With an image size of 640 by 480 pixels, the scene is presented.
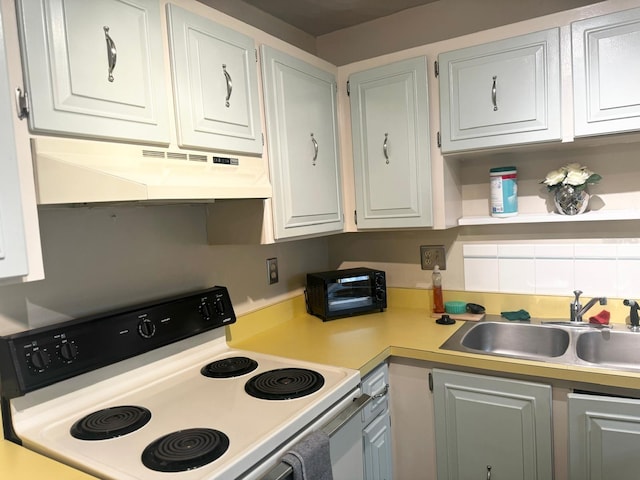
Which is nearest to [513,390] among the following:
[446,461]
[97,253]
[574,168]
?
[446,461]

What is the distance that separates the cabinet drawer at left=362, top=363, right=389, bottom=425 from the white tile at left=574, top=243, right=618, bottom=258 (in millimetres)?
993

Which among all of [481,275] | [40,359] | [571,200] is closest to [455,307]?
[481,275]

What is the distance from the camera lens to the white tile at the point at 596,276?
1.94 meters

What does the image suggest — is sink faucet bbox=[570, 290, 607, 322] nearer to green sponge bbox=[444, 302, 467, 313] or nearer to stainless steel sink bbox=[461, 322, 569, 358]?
stainless steel sink bbox=[461, 322, 569, 358]

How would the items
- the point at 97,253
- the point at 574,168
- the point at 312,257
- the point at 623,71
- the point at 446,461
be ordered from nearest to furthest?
the point at 97,253 → the point at 623,71 → the point at 446,461 → the point at 574,168 → the point at 312,257

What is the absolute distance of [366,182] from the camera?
7.00 feet

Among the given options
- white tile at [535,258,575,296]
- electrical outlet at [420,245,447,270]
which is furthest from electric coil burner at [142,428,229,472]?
white tile at [535,258,575,296]

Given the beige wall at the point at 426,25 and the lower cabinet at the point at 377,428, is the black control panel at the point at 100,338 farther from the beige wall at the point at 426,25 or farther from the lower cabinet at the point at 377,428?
the beige wall at the point at 426,25

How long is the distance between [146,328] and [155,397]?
0.74 feet

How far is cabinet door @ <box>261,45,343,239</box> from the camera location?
173 centimetres

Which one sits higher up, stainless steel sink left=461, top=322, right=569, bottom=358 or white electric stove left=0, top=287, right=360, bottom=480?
white electric stove left=0, top=287, right=360, bottom=480

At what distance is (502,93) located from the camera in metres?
1.80

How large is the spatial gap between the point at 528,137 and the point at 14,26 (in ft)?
5.49

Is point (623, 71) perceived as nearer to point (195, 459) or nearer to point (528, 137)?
point (528, 137)
